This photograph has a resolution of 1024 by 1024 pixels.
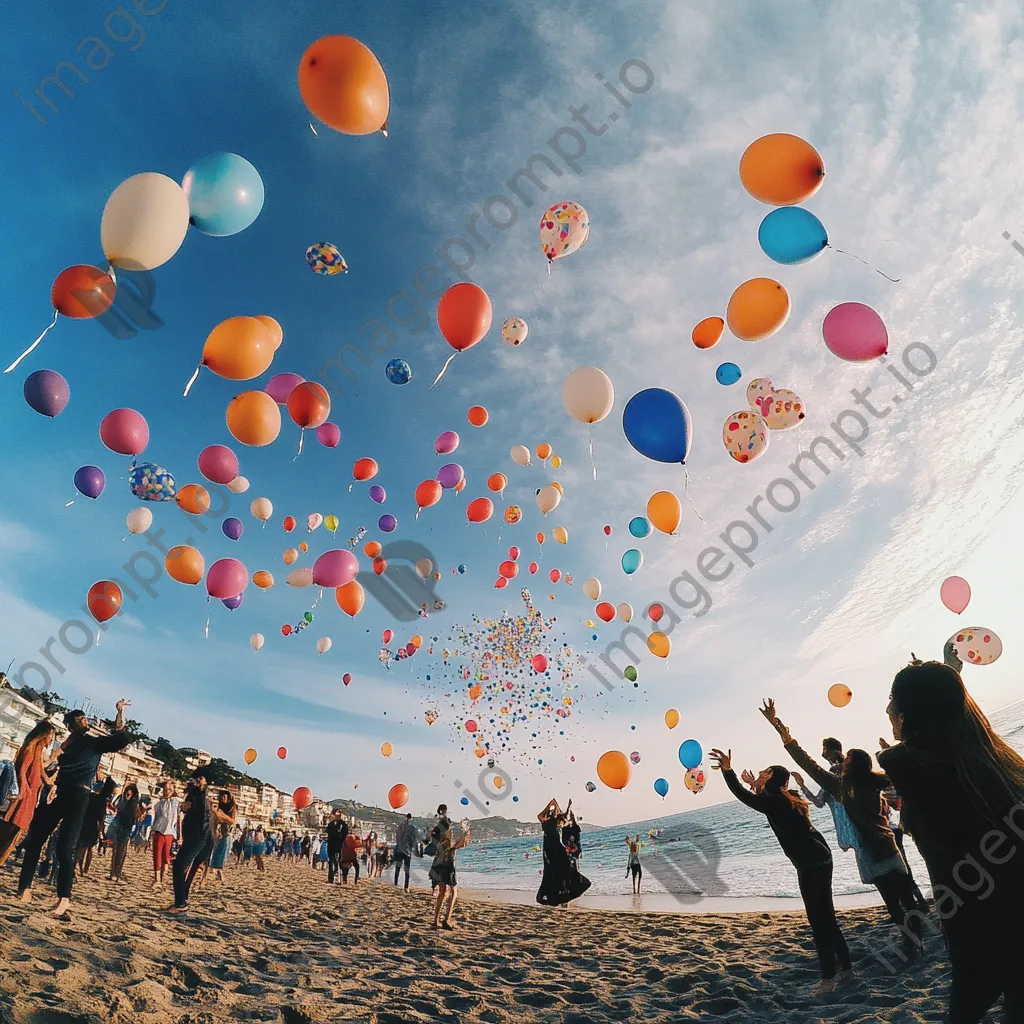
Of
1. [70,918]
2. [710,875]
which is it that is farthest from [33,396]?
[710,875]

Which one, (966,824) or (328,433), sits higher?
(328,433)

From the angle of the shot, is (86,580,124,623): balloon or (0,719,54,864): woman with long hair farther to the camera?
(86,580,124,623): balloon

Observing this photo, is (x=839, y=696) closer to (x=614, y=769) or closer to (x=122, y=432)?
(x=614, y=769)

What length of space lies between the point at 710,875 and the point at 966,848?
18777mm

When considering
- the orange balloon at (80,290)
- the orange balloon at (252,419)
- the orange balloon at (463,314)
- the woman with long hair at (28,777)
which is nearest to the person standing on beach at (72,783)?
the woman with long hair at (28,777)

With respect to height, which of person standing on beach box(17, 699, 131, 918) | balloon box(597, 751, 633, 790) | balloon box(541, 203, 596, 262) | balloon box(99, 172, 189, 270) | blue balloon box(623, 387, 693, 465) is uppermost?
balloon box(541, 203, 596, 262)

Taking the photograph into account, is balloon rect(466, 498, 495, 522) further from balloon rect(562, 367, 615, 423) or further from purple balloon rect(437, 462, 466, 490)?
balloon rect(562, 367, 615, 423)

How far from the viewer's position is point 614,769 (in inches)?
295

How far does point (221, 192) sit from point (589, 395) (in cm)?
415

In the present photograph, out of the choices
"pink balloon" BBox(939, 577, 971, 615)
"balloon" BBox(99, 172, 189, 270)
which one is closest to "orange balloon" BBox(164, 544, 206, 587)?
"balloon" BBox(99, 172, 189, 270)

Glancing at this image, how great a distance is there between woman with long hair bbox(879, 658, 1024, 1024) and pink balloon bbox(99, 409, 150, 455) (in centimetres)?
718

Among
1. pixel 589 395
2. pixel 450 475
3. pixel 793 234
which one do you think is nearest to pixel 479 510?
pixel 450 475

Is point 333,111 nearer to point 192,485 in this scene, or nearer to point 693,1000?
point 192,485

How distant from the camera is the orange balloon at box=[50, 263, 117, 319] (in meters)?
4.93
